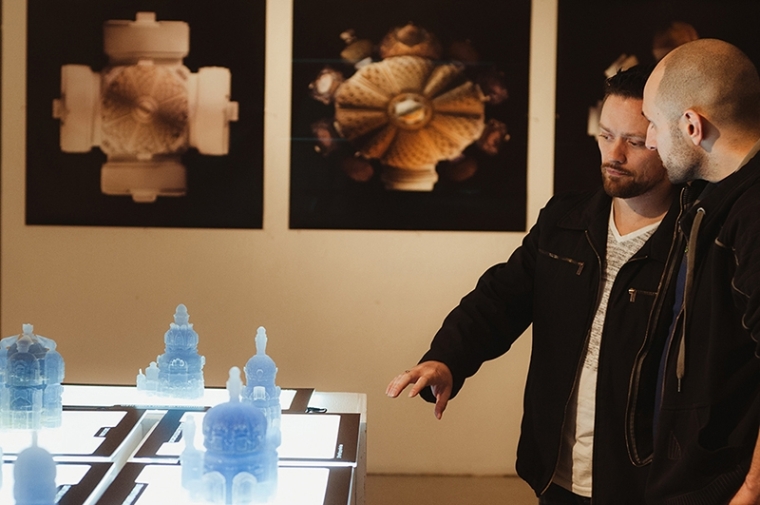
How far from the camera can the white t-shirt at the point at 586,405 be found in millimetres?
2369

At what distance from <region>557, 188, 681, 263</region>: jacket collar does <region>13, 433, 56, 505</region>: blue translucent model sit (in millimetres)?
1514

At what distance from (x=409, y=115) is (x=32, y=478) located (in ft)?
10.4

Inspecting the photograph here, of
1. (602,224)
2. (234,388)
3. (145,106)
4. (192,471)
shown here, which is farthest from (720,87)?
(145,106)

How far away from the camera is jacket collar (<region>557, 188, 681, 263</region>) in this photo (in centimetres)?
233

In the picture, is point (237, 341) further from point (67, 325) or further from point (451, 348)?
point (451, 348)

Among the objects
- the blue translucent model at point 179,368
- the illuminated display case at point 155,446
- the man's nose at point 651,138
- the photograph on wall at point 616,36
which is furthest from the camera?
the photograph on wall at point 616,36

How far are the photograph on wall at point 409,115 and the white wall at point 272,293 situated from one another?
10 centimetres

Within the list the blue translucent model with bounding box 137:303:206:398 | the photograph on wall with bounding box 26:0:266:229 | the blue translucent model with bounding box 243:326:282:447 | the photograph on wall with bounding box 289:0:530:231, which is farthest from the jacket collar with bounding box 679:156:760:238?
the photograph on wall with bounding box 26:0:266:229

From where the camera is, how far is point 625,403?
2283 mm

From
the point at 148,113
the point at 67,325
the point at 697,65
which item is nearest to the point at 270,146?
the point at 148,113

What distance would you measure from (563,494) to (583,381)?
12.3 inches

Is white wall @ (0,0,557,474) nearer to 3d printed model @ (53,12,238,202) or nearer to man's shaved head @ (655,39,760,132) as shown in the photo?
3d printed model @ (53,12,238,202)

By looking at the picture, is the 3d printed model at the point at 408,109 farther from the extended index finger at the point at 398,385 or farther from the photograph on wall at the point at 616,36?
the extended index finger at the point at 398,385

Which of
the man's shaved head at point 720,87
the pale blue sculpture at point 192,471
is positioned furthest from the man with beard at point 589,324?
the pale blue sculpture at point 192,471
